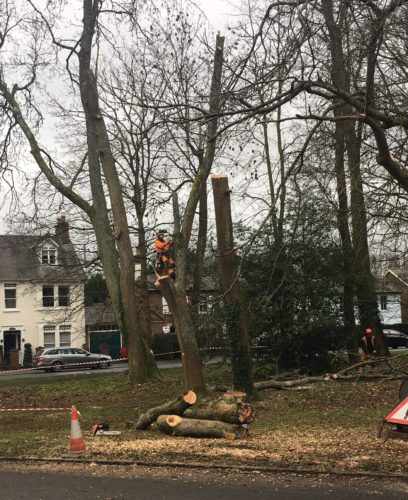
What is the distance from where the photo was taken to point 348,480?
6227 mm

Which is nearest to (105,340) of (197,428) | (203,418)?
(203,418)

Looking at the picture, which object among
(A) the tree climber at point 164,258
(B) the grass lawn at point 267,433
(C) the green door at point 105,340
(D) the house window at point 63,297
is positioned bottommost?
(B) the grass lawn at point 267,433

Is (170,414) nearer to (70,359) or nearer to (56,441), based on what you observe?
(56,441)

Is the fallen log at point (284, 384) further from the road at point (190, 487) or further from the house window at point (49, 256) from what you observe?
the house window at point (49, 256)

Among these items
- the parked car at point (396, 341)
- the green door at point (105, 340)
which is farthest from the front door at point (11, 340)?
the parked car at point (396, 341)

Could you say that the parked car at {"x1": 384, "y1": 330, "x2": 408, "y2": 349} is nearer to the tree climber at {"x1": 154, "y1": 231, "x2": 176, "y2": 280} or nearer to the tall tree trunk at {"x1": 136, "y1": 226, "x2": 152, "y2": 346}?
the tall tree trunk at {"x1": 136, "y1": 226, "x2": 152, "y2": 346}

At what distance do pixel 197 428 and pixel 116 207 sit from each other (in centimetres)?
1092

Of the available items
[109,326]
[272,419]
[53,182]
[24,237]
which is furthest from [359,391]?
[109,326]

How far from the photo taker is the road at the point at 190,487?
5.84 m

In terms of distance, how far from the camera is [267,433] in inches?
368

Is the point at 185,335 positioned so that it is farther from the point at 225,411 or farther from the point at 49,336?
the point at 49,336

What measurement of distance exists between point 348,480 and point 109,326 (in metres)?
46.6

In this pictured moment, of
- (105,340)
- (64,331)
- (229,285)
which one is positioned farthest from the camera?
(105,340)

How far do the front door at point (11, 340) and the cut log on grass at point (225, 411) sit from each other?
38.1 meters
